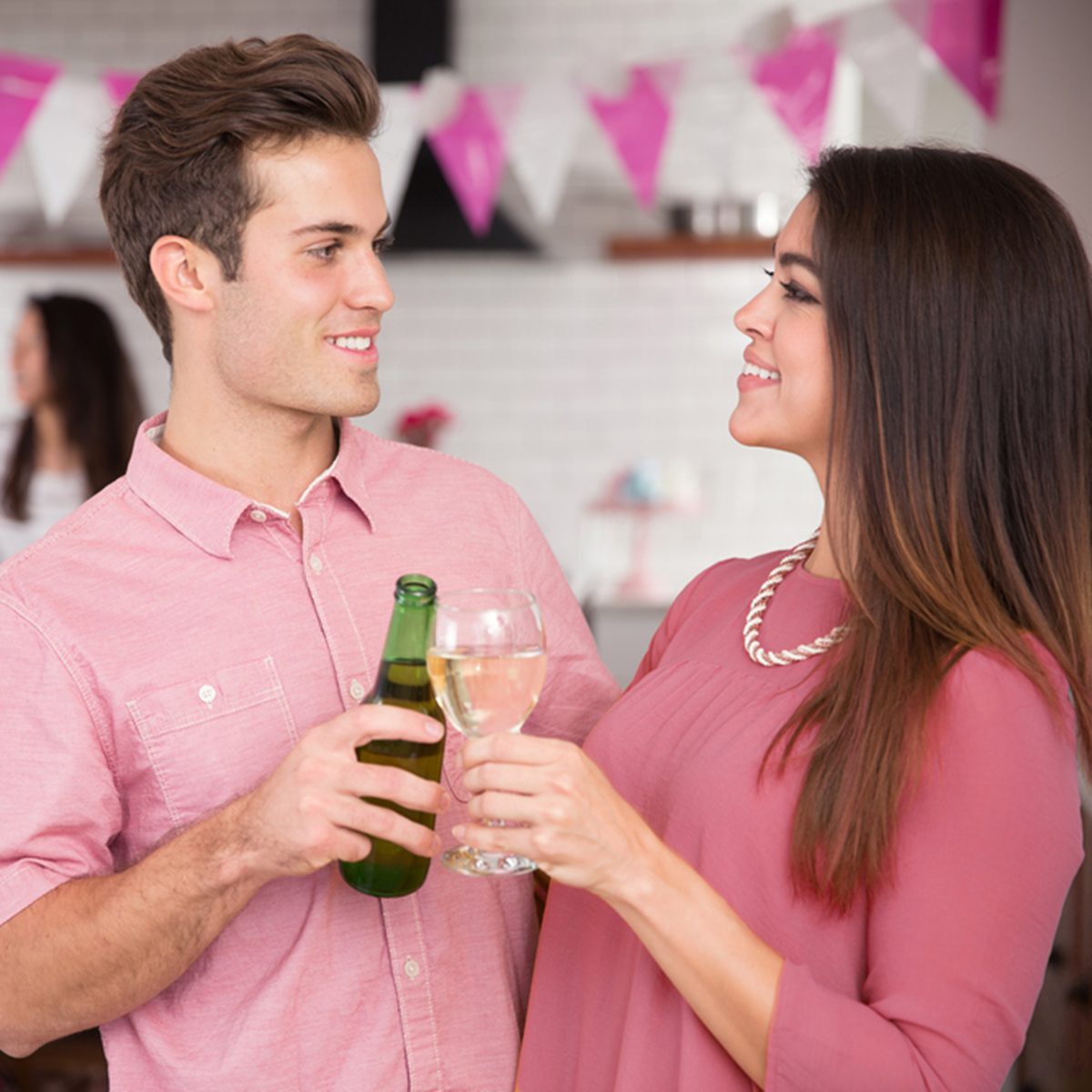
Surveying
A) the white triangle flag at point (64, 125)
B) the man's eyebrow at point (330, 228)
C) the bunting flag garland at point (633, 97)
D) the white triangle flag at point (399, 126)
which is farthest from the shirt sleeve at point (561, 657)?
the white triangle flag at point (64, 125)

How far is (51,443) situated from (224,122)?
8.30 feet

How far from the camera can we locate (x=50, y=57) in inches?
218

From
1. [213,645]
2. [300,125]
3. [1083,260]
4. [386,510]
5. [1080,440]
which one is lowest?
[213,645]

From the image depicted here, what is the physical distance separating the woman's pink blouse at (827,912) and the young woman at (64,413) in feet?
8.84

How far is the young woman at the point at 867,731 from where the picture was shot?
3.88 feet

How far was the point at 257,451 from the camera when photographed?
1.63m

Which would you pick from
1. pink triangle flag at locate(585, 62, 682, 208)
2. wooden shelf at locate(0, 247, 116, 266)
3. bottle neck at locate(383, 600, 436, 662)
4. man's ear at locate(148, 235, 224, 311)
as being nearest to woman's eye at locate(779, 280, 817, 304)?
bottle neck at locate(383, 600, 436, 662)

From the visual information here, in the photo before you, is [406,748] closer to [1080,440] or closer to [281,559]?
[281,559]

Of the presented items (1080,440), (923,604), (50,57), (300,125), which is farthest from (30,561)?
(50,57)

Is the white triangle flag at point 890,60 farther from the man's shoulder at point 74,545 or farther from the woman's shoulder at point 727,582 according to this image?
the man's shoulder at point 74,545

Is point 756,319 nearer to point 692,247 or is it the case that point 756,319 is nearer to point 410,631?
point 410,631

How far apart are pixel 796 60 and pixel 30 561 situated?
264 centimetres

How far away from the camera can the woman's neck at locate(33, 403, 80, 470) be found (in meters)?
3.87

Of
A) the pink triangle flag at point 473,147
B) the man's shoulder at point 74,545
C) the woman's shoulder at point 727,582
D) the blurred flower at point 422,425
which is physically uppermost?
the pink triangle flag at point 473,147
